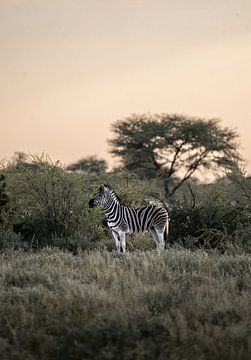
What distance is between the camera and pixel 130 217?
17.9m

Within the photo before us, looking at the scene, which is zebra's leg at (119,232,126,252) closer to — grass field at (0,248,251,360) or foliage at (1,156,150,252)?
foliage at (1,156,150,252)

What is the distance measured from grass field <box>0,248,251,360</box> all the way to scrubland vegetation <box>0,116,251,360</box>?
0.02m

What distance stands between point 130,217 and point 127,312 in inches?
359

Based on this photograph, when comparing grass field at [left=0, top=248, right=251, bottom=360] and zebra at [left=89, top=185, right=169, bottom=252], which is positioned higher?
zebra at [left=89, top=185, right=169, bottom=252]

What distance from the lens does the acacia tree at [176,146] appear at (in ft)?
141

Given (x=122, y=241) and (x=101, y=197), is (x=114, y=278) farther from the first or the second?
(x=101, y=197)

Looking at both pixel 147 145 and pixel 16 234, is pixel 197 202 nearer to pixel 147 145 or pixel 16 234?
pixel 16 234

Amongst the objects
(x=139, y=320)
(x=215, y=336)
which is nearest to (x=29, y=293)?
(x=139, y=320)

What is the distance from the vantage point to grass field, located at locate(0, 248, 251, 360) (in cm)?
798

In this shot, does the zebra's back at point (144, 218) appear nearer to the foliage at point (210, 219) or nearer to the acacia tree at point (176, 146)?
the foliage at point (210, 219)

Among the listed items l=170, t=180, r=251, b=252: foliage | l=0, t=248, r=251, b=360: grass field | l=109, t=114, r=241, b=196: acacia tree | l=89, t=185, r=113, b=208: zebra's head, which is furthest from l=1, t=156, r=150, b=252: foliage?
l=109, t=114, r=241, b=196: acacia tree

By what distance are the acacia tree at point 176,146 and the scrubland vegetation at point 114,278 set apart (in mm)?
20633

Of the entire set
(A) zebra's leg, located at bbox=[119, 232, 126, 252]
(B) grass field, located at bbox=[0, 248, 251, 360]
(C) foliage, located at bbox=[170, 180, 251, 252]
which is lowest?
(B) grass field, located at bbox=[0, 248, 251, 360]

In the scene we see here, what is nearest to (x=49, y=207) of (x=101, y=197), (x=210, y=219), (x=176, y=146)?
(x=101, y=197)
